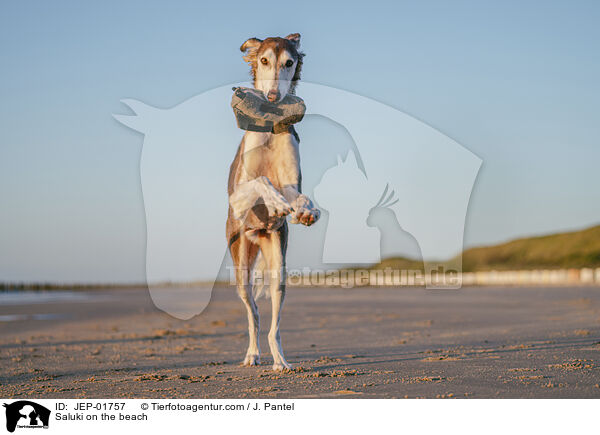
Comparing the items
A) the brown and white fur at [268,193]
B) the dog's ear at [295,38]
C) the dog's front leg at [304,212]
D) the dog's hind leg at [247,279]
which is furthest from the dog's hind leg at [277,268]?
the dog's ear at [295,38]

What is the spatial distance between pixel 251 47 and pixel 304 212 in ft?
7.93

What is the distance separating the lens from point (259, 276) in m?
9.15

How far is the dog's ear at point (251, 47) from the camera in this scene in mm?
8203

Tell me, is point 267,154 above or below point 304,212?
above

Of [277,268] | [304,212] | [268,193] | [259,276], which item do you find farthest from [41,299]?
→ [304,212]

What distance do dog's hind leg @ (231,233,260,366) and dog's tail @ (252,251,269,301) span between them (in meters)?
0.12
